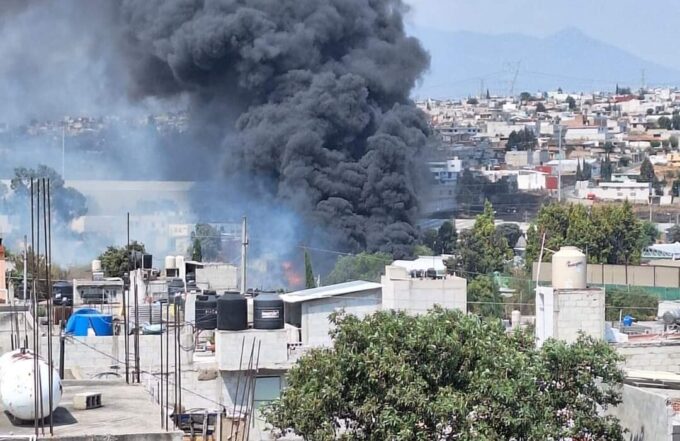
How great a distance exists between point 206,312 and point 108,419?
8.85 metres

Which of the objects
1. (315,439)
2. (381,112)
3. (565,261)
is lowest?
(315,439)

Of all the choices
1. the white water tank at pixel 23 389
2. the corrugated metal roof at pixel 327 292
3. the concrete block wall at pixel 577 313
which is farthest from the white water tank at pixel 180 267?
the white water tank at pixel 23 389

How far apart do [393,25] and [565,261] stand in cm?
4990

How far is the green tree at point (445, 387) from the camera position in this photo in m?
11.8

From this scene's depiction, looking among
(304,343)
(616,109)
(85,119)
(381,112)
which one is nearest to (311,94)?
(381,112)

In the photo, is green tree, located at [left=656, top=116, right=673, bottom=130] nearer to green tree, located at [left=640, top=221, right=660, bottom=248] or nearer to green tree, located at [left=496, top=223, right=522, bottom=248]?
green tree, located at [left=496, top=223, right=522, bottom=248]

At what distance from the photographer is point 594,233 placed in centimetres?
5581

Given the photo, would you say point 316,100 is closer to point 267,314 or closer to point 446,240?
point 446,240

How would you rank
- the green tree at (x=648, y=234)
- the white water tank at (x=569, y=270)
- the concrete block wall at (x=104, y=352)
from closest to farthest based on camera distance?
the white water tank at (x=569, y=270) < the concrete block wall at (x=104, y=352) < the green tree at (x=648, y=234)

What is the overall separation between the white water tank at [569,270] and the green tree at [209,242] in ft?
121

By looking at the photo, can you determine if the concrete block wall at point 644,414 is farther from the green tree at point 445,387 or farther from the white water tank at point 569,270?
the white water tank at point 569,270

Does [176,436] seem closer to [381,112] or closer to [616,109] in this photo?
[381,112]

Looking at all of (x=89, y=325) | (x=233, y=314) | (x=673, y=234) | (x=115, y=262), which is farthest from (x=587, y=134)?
(x=233, y=314)

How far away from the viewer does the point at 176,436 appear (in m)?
10.1
